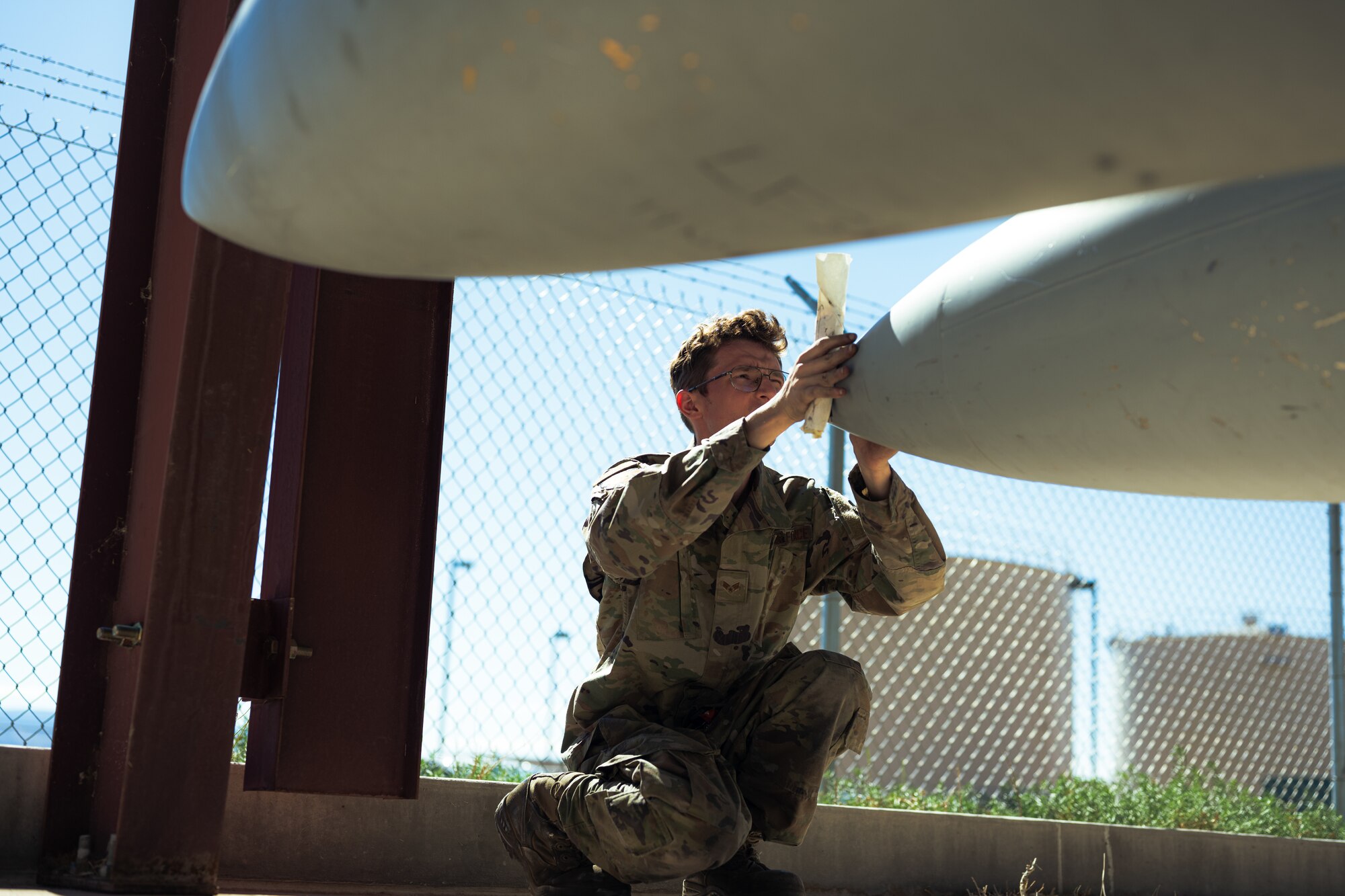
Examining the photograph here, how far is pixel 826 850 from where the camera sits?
3.54 metres

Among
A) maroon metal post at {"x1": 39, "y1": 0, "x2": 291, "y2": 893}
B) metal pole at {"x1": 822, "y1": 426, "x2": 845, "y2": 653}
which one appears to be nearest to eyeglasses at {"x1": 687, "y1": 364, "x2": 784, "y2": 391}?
maroon metal post at {"x1": 39, "y1": 0, "x2": 291, "y2": 893}

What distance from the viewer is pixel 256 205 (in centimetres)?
114

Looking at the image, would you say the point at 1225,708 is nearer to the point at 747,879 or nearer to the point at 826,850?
the point at 826,850

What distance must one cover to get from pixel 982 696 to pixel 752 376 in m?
3.42

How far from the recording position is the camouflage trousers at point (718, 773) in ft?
6.15

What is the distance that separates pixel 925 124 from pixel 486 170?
36 cm

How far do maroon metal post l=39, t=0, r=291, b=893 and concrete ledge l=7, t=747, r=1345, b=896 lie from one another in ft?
0.86

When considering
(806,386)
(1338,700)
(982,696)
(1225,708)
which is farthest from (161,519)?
(1225,708)

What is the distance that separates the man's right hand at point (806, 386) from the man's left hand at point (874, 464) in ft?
0.42

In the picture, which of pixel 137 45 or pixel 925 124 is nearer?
pixel 925 124

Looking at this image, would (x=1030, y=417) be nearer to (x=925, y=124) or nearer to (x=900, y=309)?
(x=900, y=309)

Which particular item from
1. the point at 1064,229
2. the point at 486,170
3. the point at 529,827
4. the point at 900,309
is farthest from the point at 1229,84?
the point at 529,827

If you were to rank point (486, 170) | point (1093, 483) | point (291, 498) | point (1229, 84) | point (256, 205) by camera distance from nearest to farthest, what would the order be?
point (1229, 84)
point (486, 170)
point (256, 205)
point (1093, 483)
point (291, 498)

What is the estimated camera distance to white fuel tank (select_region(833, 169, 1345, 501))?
1.40 meters
